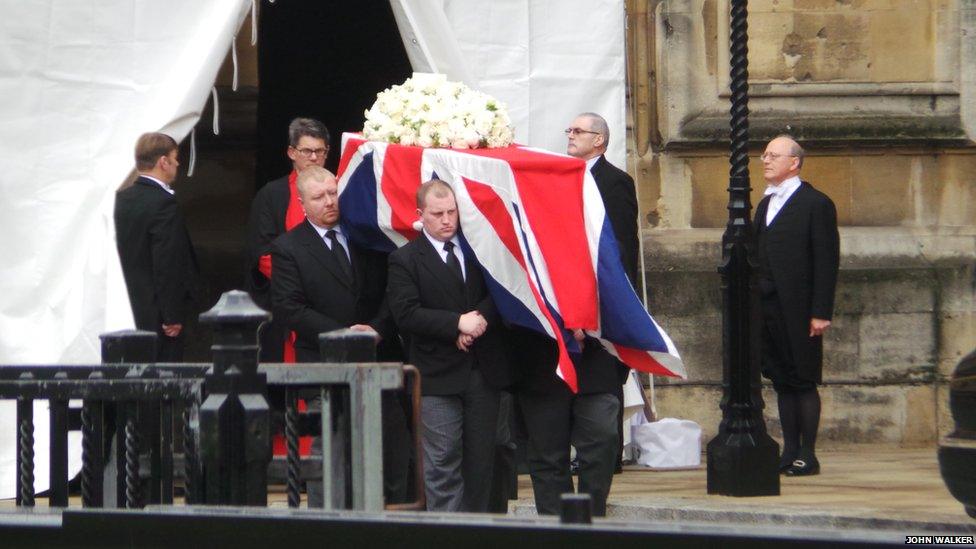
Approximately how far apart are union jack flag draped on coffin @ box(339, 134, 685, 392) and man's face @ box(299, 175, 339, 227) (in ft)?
0.24

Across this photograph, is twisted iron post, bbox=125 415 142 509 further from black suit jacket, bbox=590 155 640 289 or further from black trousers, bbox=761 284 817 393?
black trousers, bbox=761 284 817 393

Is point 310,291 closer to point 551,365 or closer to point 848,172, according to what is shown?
point 551,365

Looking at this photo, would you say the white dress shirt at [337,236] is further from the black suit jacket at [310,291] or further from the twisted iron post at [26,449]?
the twisted iron post at [26,449]

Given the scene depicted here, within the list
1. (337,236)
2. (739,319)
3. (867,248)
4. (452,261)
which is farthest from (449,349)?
(867,248)

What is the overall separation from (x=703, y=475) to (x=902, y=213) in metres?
2.75

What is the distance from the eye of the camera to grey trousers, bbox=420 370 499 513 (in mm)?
7582

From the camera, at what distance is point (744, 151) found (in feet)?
29.7

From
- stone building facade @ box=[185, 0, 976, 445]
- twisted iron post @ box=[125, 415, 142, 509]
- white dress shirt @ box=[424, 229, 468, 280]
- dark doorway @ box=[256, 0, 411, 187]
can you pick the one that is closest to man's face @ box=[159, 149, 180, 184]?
white dress shirt @ box=[424, 229, 468, 280]

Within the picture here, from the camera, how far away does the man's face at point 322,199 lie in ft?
26.3

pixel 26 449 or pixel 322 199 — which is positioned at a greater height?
pixel 322 199

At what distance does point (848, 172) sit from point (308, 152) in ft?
14.3

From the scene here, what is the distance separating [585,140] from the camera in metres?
9.45

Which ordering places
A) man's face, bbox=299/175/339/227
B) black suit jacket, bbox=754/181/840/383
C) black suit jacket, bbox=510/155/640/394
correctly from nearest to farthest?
black suit jacket, bbox=510/155/640/394 < man's face, bbox=299/175/339/227 < black suit jacket, bbox=754/181/840/383

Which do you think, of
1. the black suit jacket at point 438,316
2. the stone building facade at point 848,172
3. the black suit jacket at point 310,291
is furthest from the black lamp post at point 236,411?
the stone building facade at point 848,172
